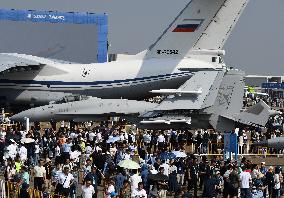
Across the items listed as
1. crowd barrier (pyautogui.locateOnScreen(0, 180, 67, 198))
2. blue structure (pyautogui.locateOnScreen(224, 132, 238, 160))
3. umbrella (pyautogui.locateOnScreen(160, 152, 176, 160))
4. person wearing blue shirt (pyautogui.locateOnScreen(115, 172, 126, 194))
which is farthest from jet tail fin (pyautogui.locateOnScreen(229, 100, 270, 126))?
crowd barrier (pyautogui.locateOnScreen(0, 180, 67, 198))

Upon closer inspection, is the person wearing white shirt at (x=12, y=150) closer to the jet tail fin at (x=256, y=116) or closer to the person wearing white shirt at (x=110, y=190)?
the person wearing white shirt at (x=110, y=190)

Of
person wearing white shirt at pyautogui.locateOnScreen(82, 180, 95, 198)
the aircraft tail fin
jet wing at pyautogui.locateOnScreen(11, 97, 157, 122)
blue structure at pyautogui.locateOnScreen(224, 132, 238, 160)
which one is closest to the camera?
person wearing white shirt at pyautogui.locateOnScreen(82, 180, 95, 198)

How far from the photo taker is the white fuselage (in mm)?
47406

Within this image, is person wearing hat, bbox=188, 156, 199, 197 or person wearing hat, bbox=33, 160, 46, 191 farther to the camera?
person wearing hat, bbox=188, 156, 199, 197

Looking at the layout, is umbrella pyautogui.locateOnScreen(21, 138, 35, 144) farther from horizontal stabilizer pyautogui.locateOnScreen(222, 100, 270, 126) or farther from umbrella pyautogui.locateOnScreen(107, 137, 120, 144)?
horizontal stabilizer pyautogui.locateOnScreen(222, 100, 270, 126)

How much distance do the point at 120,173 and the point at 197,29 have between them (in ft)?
92.2

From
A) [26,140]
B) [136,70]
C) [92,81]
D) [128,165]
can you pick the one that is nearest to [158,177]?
[128,165]

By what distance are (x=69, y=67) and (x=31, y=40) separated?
47291 mm

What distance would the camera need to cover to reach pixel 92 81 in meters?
47.7

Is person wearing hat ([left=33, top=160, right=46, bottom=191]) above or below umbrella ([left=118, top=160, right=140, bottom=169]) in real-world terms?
below

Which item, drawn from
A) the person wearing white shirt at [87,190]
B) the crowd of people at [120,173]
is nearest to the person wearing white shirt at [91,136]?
the crowd of people at [120,173]

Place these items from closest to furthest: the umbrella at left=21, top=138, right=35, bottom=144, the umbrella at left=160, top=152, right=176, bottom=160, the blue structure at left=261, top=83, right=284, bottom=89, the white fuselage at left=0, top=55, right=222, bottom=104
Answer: the umbrella at left=160, top=152, right=176, bottom=160, the umbrella at left=21, top=138, right=35, bottom=144, the white fuselage at left=0, top=55, right=222, bottom=104, the blue structure at left=261, top=83, right=284, bottom=89

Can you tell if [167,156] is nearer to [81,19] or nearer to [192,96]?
[192,96]

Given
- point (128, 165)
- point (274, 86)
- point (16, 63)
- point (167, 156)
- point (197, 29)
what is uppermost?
point (274, 86)
